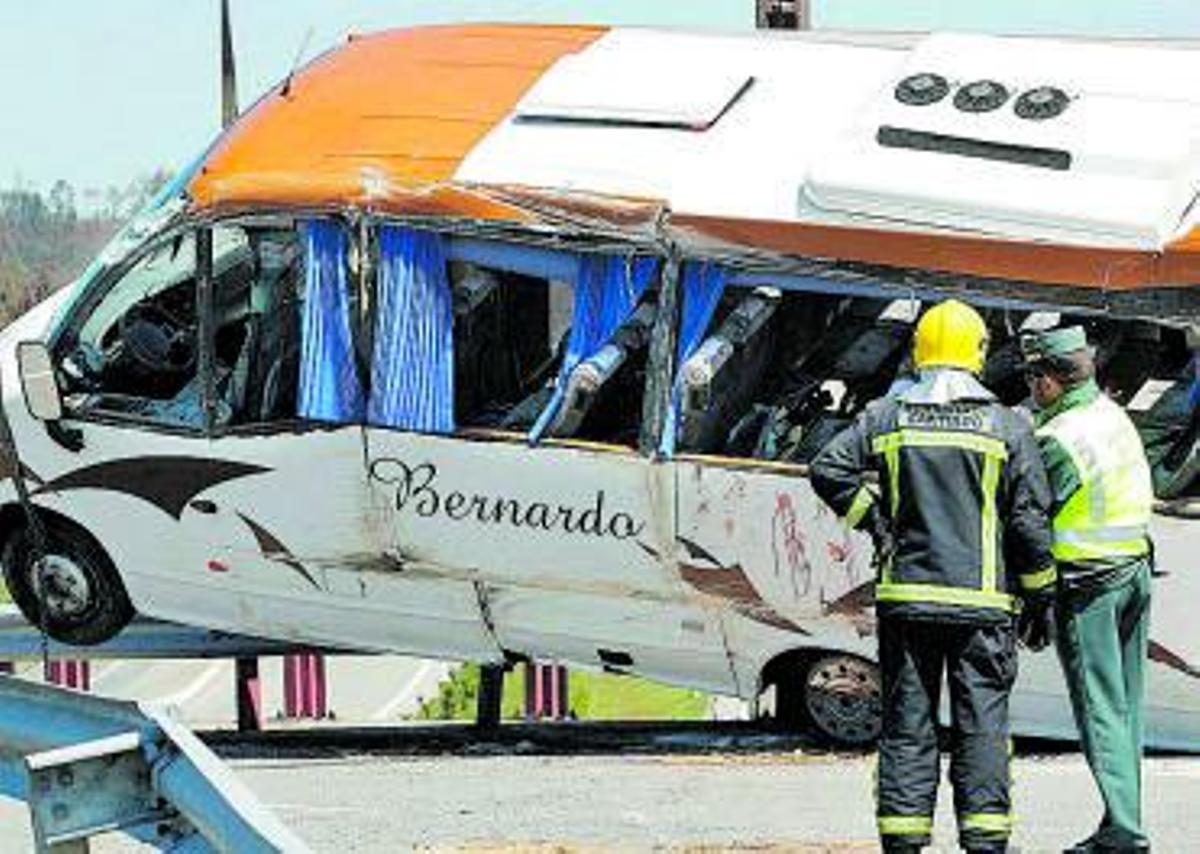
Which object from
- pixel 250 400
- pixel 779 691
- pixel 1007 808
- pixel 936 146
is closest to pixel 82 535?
pixel 250 400

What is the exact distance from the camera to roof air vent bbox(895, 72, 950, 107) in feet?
31.1

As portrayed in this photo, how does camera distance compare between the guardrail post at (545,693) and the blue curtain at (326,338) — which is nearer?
the blue curtain at (326,338)

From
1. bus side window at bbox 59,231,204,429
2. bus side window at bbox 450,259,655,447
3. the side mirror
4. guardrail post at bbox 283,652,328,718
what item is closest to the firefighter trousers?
bus side window at bbox 450,259,655,447

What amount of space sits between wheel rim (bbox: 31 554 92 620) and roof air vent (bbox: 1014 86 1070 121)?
14.1ft

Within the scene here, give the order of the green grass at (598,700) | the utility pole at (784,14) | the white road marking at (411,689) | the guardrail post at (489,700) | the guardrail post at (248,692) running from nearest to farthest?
the guardrail post at (489,700)
the guardrail post at (248,692)
the utility pole at (784,14)
the green grass at (598,700)
the white road marking at (411,689)

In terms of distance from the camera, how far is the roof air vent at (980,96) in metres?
9.34

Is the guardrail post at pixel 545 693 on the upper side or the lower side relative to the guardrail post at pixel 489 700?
lower

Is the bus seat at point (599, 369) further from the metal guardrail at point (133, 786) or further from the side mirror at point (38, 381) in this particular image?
the metal guardrail at point (133, 786)

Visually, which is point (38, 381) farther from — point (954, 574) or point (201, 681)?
point (201, 681)

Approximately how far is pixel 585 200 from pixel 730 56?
112 cm

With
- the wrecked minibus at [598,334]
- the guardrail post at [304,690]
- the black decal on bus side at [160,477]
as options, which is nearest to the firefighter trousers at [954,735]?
the wrecked minibus at [598,334]

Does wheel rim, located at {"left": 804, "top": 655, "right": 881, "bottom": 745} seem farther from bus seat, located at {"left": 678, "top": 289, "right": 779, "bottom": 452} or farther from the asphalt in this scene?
bus seat, located at {"left": 678, "top": 289, "right": 779, "bottom": 452}

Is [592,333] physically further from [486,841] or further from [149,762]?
[149,762]

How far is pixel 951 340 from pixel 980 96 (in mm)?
2874
